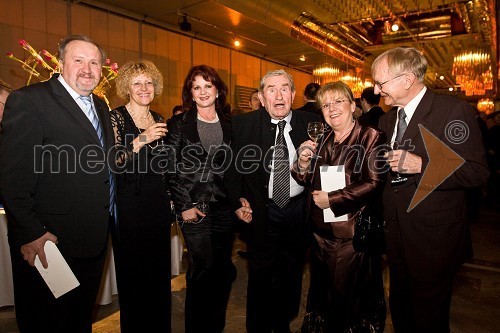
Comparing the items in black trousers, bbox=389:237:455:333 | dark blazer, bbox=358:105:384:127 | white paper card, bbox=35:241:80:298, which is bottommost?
black trousers, bbox=389:237:455:333

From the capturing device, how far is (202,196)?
237cm

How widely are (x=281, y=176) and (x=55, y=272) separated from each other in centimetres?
141

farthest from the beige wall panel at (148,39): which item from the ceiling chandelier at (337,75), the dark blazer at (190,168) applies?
the dark blazer at (190,168)

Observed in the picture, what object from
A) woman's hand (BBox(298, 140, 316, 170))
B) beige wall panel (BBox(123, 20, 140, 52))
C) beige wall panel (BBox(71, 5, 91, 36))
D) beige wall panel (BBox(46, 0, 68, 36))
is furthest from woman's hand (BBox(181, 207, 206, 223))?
beige wall panel (BBox(123, 20, 140, 52))

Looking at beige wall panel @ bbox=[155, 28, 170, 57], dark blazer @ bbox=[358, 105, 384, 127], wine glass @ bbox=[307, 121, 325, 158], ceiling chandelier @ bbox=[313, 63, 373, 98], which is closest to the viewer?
wine glass @ bbox=[307, 121, 325, 158]

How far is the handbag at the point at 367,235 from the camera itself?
6.62ft

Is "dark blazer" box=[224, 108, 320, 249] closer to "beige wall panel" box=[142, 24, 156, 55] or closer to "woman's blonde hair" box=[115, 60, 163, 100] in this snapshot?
"woman's blonde hair" box=[115, 60, 163, 100]

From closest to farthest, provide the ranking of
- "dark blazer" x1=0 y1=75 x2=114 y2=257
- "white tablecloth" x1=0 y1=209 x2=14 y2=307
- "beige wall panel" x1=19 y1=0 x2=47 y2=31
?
"dark blazer" x1=0 y1=75 x2=114 y2=257, "white tablecloth" x1=0 y1=209 x2=14 y2=307, "beige wall panel" x1=19 y1=0 x2=47 y2=31

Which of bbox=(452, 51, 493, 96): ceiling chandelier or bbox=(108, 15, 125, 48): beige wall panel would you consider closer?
bbox=(108, 15, 125, 48): beige wall panel

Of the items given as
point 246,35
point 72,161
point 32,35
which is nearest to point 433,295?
point 72,161

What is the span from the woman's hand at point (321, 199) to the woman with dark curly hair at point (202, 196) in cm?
67

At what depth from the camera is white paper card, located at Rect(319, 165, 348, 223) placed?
205cm

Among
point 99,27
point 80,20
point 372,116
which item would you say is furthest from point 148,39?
point 372,116

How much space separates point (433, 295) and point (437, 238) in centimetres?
31
